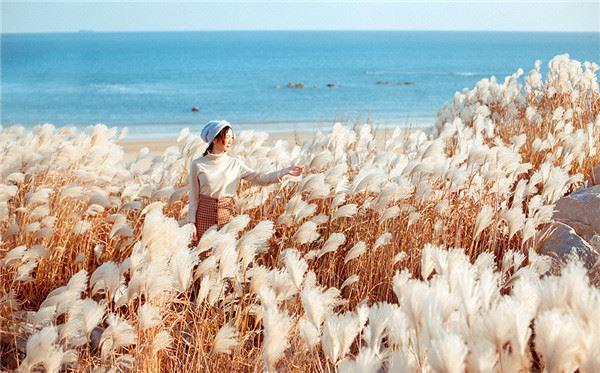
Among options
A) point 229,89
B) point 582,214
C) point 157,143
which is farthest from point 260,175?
point 229,89

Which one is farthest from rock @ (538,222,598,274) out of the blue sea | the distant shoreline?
the distant shoreline

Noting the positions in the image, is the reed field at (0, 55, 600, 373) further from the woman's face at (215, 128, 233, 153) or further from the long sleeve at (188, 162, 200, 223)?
the woman's face at (215, 128, 233, 153)

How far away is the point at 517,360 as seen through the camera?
1736 mm

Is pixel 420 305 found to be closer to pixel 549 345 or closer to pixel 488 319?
pixel 488 319

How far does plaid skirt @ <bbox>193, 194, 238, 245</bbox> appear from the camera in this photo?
479 cm

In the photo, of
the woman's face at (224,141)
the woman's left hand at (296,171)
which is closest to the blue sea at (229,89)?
the woman's face at (224,141)

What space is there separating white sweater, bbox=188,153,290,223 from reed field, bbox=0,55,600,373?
0.14 meters

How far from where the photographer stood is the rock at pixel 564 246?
4.27 m

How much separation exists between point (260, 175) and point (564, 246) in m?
1.92

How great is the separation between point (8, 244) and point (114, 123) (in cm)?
2377

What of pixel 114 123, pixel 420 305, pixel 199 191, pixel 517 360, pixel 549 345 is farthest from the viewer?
pixel 114 123

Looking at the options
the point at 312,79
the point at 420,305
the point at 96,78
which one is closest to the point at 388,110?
the point at 312,79

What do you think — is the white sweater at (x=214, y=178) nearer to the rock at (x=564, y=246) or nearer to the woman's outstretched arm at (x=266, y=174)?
the woman's outstretched arm at (x=266, y=174)

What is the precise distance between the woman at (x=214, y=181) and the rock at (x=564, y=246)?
1.72 m
